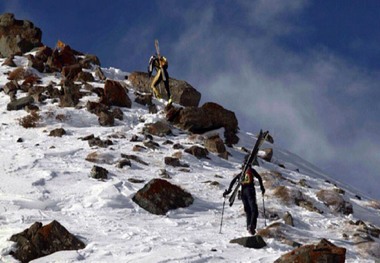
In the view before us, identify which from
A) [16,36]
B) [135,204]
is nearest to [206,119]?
[135,204]

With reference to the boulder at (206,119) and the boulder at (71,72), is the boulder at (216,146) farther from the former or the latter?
the boulder at (71,72)

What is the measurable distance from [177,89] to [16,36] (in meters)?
16.9

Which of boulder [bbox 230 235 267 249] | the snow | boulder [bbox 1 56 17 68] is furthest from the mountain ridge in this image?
boulder [bbox 1 56 17 68]

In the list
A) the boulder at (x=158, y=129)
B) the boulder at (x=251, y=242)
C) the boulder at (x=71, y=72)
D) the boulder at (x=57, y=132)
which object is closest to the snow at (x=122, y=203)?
the boulder at (x=251, y=242)

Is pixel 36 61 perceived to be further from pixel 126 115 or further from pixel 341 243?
pixel 341 243

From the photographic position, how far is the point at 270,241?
38.2 feet

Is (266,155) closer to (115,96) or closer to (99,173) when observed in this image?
(115,96)

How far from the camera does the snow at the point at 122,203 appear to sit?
405 inches

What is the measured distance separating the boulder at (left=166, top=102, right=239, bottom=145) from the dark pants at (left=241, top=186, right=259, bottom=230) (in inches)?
527

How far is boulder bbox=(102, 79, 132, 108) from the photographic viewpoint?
2873 cm

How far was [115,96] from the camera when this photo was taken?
29.0m

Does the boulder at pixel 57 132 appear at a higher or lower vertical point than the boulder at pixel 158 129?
lower

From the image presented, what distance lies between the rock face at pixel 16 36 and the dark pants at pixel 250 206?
31.5 metres

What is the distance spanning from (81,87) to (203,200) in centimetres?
1703
